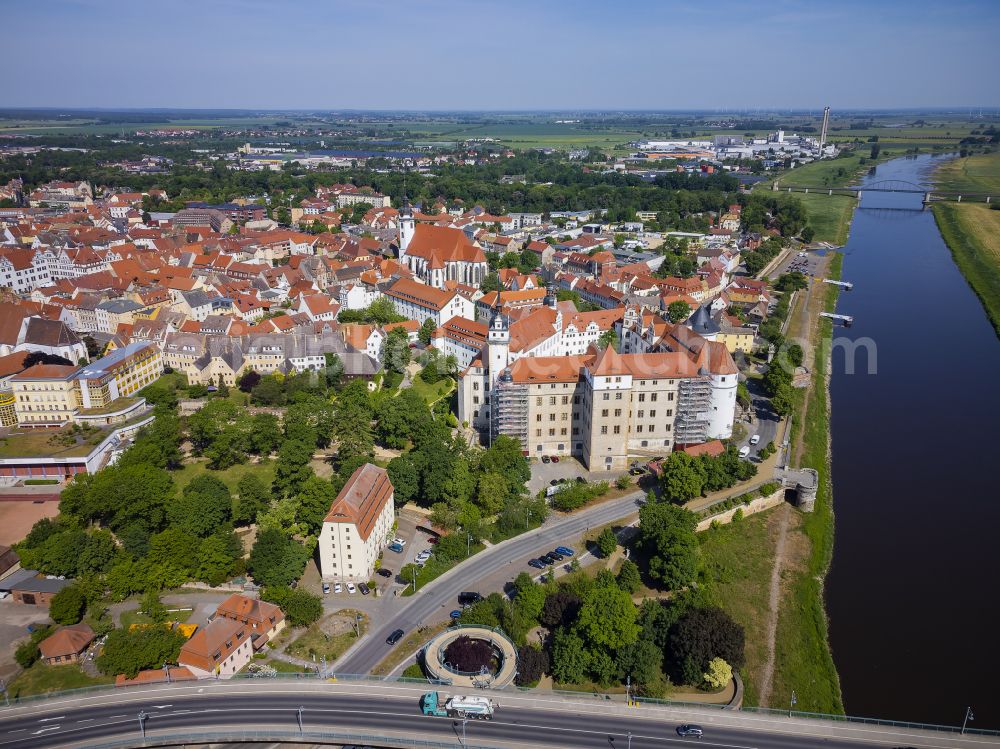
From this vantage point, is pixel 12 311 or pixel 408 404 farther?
pixel 12 311

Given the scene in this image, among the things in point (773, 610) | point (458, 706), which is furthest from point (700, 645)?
point (458, 706)

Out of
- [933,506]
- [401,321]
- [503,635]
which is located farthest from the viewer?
[401,321]

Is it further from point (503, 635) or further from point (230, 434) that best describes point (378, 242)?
point (503, 635)

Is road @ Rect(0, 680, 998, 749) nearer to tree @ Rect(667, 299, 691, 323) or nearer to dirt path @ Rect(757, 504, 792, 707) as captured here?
dirt path @ Rect(757, 504, 792, 707)

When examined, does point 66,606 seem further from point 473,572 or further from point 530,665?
point 530,665

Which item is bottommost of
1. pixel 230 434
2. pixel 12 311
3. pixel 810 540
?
pixel 810 540

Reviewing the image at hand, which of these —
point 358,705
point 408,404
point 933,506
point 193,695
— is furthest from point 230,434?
point 933,506

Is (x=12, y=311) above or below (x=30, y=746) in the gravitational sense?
above
